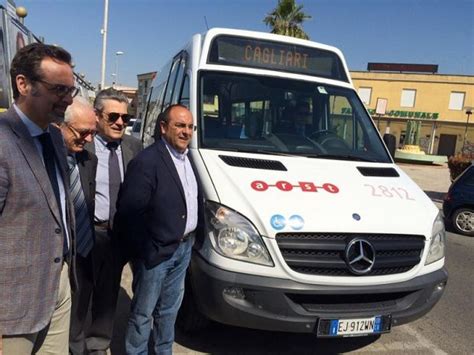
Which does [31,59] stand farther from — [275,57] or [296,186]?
[275,57]

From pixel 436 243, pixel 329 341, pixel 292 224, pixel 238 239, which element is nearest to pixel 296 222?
pixel 292 224

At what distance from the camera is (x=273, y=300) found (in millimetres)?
3016

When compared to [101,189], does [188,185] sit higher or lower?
higher

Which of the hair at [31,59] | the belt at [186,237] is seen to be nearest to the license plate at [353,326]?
the belt at [186,237]

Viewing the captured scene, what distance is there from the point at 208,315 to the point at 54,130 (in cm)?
170

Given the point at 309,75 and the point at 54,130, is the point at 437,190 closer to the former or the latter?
the point at 309,75

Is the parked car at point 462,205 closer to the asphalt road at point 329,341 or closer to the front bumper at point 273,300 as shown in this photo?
the asphalt road at point 329,341

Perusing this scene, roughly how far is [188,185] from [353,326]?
1501 mm

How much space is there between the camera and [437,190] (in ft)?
54.4

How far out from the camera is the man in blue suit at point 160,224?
274 cm

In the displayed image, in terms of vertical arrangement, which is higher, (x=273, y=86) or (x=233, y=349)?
(x=273, y=86)

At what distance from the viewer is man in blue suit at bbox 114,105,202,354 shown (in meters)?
2.74

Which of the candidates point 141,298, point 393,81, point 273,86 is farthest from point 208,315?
point 393,81

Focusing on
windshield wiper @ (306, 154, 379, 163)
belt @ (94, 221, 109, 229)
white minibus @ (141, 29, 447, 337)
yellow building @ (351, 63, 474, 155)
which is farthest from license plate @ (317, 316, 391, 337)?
yellow building @ (351, 63, 474, 155)
